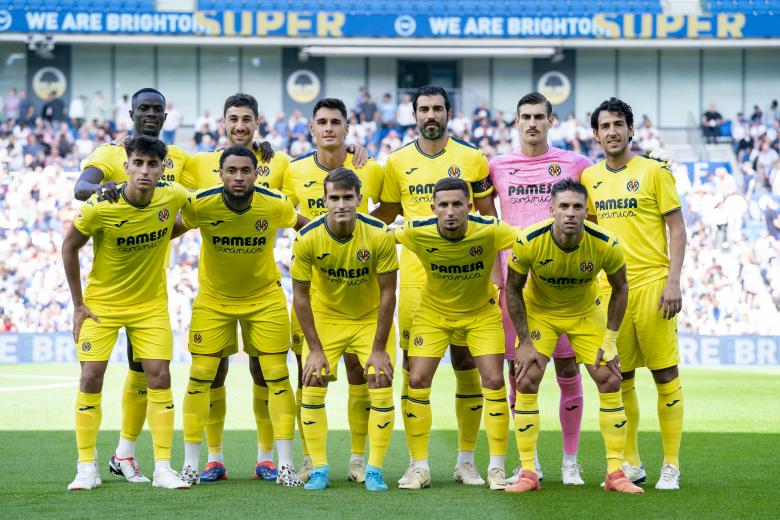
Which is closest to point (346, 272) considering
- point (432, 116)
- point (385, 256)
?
point (385, 256)

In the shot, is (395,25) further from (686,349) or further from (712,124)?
(686,349)

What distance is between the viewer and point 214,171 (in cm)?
786

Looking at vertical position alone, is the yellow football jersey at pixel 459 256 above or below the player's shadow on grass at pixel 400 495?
above

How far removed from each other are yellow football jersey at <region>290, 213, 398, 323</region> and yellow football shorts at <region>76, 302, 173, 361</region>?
3.22 feet

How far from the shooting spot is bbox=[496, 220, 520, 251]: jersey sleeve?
6992mm

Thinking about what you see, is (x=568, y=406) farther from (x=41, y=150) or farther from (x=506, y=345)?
(x=41, y=150)

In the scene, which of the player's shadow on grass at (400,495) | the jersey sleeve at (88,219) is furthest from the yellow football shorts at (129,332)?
the player's shadow on grass at (400,495)

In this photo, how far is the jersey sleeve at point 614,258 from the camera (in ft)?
22.1

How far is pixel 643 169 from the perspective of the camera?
7316 mm

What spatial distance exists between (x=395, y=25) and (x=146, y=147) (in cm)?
2375

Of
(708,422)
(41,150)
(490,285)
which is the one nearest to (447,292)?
(490,285)

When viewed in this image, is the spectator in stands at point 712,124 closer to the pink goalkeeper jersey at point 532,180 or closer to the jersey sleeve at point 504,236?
the pink goalkeeper jersey at point 532,180

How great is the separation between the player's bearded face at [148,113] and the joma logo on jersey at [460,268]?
225cm

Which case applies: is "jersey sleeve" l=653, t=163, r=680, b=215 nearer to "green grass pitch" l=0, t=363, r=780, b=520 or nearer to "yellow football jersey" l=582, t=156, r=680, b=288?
"yellow football jersey" l=582, t=156, r=680, b=288
